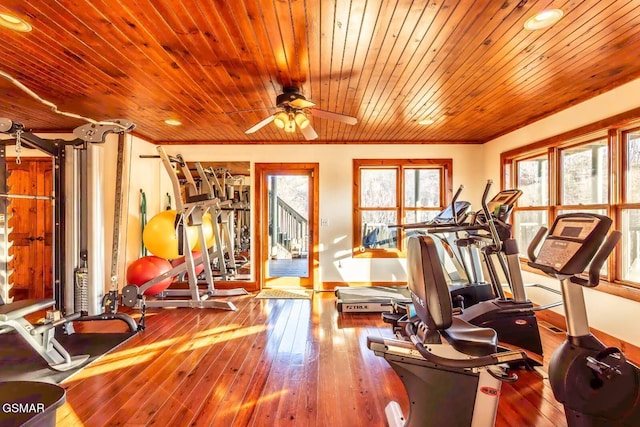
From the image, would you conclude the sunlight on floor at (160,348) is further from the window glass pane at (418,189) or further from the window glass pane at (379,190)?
the window glass pane at (418,189)

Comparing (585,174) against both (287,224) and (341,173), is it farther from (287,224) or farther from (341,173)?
(287,224)

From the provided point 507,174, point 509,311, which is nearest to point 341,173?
point 507,174

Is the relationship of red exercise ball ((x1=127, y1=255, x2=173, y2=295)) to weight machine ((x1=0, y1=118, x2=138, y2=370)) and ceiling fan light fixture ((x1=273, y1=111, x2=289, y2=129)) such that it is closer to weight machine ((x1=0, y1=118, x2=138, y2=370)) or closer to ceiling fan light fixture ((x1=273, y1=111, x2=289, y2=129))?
weight machine ((x1=0, y1=118, x2=138, y2=370))

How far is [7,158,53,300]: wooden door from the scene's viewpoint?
488cm

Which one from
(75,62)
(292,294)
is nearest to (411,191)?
(292,294)

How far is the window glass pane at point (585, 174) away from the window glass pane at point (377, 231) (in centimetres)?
248

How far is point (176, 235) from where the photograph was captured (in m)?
4.48

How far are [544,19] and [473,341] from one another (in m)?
2.03

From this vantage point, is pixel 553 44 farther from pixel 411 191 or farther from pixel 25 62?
pixel 25 62

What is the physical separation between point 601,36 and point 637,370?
2161 mm

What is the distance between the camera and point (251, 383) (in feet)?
8.19

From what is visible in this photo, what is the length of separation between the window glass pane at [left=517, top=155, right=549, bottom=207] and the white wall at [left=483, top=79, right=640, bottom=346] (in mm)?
342

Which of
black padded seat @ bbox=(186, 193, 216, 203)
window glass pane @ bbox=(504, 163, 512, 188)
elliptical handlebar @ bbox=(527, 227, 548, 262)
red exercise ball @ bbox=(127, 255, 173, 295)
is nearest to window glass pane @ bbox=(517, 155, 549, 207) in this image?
window glass pane @ bbox=(504, 163, 512, 188)

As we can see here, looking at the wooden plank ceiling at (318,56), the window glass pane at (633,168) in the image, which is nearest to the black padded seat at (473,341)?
the wooden plank ceiling at (318,56)
